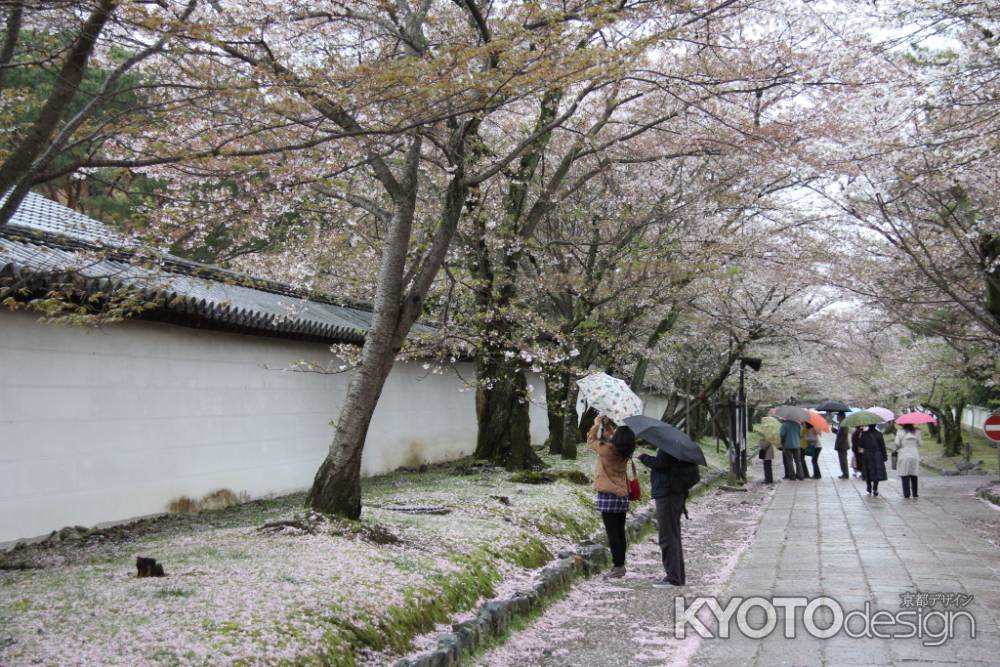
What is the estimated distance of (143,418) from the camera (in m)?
11.2

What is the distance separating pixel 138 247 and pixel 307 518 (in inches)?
122

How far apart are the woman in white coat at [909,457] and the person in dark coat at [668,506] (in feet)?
36.7

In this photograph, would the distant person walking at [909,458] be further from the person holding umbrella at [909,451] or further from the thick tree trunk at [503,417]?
the thick tree trunk at [503,417]

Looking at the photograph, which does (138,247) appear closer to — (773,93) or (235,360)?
(235,360)

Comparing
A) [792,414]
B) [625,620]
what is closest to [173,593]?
[625,620]

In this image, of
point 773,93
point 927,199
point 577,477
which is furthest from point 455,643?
point 927,199

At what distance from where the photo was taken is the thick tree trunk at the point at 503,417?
56.5 feet

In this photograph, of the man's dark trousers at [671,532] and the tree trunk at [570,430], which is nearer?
the man's dark trousers at [671,532]

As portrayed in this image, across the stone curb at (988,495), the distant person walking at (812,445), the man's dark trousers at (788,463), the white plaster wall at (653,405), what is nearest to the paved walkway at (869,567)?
the stone curb at (988,495)

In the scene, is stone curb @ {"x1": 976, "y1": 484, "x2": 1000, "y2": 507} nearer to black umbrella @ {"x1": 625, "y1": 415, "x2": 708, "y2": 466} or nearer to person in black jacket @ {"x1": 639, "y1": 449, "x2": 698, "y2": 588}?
person in black jacket @ {"x1": 639, "y1": 449, "x2": 698, "y2": 588}

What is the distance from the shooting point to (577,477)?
16359 mm

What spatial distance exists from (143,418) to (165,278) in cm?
239

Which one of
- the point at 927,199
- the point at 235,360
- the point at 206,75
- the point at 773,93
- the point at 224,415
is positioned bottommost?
the point at 224,415

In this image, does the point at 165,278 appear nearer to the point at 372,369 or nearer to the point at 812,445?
the point at 372,369
